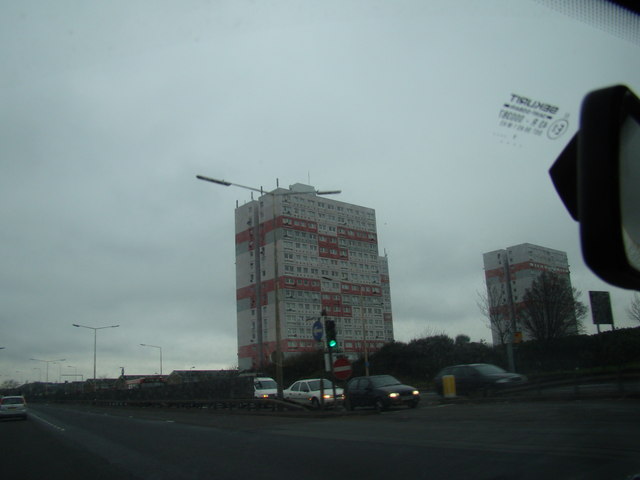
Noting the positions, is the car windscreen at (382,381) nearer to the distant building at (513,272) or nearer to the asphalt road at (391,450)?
the asphalt road at (391,450)

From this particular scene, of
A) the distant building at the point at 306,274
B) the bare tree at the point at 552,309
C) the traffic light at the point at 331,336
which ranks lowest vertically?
the traffic light at the point at 331,336

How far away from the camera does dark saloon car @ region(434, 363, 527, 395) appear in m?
23.5

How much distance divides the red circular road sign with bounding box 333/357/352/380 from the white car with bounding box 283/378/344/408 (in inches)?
249

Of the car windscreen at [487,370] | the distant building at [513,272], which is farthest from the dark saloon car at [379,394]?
the distant building at [513,272]

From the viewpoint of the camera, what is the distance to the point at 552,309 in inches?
1828

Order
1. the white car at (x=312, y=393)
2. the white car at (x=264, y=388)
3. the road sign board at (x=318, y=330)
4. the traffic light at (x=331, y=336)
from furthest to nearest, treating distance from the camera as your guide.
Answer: the white car at (x=264, y=388)
the white car at (x=312, y=393)
the road sign board at (x=318, y=330)
the traffic light at (x=331, y=336)

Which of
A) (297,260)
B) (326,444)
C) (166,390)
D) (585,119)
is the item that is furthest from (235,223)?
(585,119)

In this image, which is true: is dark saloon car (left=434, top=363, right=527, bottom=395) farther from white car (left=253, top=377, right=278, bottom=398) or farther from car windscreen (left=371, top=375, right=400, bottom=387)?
white car (left=253, top=377, right=278, bottom=398)

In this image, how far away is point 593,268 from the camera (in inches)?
92.6

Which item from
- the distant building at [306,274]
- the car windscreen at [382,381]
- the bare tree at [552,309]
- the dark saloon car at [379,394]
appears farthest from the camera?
the distant building at [306,274]

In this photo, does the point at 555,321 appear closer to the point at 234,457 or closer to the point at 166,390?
the point at 166,390

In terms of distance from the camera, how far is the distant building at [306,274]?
90938mm

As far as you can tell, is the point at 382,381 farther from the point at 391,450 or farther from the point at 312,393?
the point at 391,450

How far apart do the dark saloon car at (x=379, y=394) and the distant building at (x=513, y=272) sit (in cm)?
925
